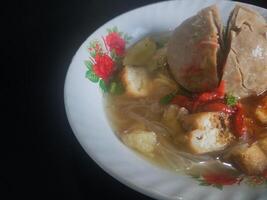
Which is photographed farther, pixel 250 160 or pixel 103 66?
pixel 103 66

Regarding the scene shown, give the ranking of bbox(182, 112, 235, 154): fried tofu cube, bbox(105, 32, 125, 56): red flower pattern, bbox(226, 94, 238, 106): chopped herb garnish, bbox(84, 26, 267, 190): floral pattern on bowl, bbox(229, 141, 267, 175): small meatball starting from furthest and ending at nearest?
1. bbox(105, 32, 125, 56): red flower pattern
2. bbox(84, 26, 267, 190): floral pattern on bowl
3. bbox(226, 94, 238, 106): chopped herb garnish
4. bbox(182, 112, 235, 154): fried tofu cube
5. bbox(229, 141, 267, 175): small meatball

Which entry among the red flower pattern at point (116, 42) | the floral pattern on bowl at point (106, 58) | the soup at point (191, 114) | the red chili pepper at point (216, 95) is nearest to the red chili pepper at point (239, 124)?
the soup at point (191, 114)

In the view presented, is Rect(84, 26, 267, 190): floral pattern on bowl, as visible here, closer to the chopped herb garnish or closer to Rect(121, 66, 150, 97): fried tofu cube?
Rect(121, 66, 150, 97): fried tofu cube

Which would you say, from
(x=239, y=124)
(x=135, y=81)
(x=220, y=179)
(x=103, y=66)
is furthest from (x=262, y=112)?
(x=103, y=66)

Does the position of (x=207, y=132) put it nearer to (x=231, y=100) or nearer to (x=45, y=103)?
(x=231, y=100)

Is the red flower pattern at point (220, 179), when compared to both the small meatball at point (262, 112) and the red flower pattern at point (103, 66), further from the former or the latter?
the red flower pattern at point (103, 66)

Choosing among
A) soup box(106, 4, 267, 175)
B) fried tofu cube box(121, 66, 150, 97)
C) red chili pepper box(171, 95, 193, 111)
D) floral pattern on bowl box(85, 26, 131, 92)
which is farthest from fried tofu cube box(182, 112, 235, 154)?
floral pattern on bowl box(85, 26, 131, 92)
